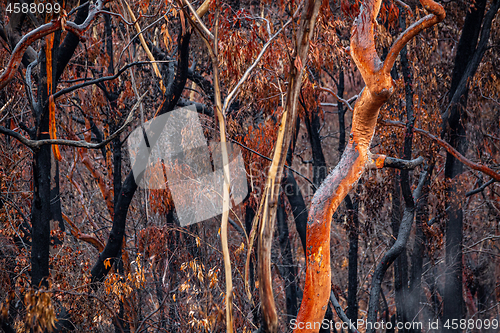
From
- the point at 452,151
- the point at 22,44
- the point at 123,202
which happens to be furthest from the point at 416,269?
the point at 22,44

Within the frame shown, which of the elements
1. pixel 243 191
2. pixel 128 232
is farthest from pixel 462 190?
pixel 128 232

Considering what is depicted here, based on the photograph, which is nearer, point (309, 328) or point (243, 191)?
point (309, 328)

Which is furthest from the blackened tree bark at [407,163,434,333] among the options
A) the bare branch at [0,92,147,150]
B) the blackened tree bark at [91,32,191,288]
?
the bare branch at [0,92,147,150]

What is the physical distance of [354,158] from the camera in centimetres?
408

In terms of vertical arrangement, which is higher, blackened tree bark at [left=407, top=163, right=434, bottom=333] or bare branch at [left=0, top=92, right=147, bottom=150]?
bare branch at [left=0, top=92, right=147, bottom=150]

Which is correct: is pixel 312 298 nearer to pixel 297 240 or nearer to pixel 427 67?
pixel 427 67

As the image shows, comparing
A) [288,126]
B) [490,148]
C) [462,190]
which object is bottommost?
[462,190]

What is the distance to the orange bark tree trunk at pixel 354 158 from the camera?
3.73 m

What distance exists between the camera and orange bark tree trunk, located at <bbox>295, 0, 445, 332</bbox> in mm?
3730

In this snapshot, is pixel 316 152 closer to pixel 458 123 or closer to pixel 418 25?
pixel 458 123

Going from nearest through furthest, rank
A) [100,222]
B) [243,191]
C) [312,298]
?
[312,298] < [243,191] < [100,222]

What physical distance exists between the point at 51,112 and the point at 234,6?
10.8ft

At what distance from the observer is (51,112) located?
13.8 ft

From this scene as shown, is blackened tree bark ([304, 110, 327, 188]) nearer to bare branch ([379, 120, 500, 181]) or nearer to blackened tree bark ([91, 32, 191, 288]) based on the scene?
bare branch ([379, 120, 500, 181])
